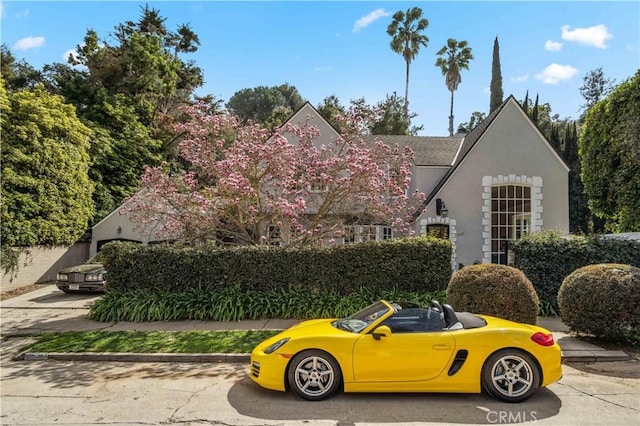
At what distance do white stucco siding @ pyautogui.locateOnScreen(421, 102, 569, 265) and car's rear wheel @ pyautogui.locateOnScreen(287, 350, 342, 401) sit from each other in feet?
38.3

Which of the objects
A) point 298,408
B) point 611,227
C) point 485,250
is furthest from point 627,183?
point 298,408

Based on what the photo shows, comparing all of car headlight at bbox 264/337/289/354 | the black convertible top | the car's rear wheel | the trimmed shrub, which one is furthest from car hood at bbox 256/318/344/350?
the trimmed shrub

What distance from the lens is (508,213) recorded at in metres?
15.6

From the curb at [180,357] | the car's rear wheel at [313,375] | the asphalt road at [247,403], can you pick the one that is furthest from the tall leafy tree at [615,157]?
the car's rear wheel at [313,375]

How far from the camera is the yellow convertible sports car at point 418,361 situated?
4.64 m

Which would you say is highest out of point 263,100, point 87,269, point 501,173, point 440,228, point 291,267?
point 263,100

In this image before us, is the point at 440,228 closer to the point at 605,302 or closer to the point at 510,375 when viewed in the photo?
the point at 605,302

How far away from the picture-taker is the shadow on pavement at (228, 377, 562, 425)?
425cm

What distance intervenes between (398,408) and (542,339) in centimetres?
197

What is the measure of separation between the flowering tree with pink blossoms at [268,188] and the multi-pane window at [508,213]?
5.47 meters

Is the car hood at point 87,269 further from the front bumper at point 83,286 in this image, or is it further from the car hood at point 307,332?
the car hood at point 307,332

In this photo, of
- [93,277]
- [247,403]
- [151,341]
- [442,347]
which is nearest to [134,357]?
[151,341]

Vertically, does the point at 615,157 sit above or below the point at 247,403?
above

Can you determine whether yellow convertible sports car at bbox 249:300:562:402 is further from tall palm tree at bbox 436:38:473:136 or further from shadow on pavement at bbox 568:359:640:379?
tall palm tree at bbox 436:38:473:136
